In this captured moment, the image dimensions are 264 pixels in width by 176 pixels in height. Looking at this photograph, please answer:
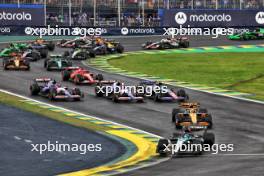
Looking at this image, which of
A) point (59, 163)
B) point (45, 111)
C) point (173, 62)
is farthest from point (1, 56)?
point (59, 163)

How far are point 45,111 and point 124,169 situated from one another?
13.9 metres

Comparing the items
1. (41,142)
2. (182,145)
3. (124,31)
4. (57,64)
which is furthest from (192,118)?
(124,31)

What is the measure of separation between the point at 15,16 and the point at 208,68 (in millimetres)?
29138

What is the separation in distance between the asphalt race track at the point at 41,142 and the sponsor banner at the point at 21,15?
145 ft

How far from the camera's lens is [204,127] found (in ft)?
99.3

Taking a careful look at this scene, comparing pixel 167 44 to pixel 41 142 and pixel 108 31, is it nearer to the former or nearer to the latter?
pixel 108 31

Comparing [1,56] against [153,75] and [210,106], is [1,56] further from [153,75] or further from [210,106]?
[210,106]

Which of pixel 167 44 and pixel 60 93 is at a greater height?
pixel 167 44

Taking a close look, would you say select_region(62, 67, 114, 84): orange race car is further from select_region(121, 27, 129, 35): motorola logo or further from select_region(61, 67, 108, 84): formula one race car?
select_region(121, 27, 129, 35): motorola logo

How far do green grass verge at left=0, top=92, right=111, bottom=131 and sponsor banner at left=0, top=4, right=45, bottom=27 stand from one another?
37.4 metres

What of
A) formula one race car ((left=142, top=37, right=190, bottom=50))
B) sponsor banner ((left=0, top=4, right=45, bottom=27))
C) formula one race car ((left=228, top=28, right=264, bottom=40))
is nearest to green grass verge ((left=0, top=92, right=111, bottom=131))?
formula one race car ((left=142, top=37, right=190, bottom=50))

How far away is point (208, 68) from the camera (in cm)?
5584

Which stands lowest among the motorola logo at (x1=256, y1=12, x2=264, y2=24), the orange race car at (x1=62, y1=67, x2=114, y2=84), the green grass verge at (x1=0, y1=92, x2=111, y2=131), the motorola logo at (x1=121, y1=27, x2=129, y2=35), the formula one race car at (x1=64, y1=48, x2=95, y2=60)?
the green grass verge at (x1=0, y1=92, x2=111, y2=131)

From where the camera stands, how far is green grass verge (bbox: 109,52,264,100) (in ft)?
156
